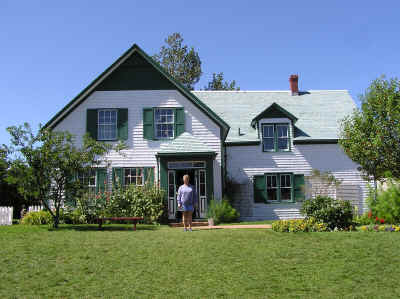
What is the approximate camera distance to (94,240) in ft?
33.7

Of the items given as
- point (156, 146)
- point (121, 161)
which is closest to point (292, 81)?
point (156, 146)

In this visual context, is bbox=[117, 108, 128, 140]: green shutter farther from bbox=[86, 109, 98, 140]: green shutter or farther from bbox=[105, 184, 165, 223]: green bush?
bbox=[105, 184, 165, 223]: green bush

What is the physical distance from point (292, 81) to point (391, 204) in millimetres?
12428

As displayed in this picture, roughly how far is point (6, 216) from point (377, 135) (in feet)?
56.6

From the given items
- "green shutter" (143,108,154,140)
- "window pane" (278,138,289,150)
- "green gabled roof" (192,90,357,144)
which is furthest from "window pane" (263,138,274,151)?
"green shutter" (143,108,154,140)

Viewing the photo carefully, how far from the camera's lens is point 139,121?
62.0 ft

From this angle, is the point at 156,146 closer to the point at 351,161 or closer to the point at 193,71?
the point at 351,161

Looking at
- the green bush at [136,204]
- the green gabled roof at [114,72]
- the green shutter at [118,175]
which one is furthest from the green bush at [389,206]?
the green shutter at [118,175]

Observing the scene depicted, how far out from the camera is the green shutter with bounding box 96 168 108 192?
18328 millimetres

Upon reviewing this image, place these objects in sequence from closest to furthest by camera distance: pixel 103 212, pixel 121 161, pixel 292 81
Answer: pixel 103 212
pixel 121 161
pixel 292 81

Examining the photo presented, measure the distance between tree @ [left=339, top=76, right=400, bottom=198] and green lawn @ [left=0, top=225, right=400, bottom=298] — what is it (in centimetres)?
936

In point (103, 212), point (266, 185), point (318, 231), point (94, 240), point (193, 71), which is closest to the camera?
point (94, 240)

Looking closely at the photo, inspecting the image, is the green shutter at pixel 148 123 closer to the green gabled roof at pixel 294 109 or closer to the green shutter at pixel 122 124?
the green shutter at pixel 122 124

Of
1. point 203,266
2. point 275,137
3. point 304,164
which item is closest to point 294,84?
point 275,137
